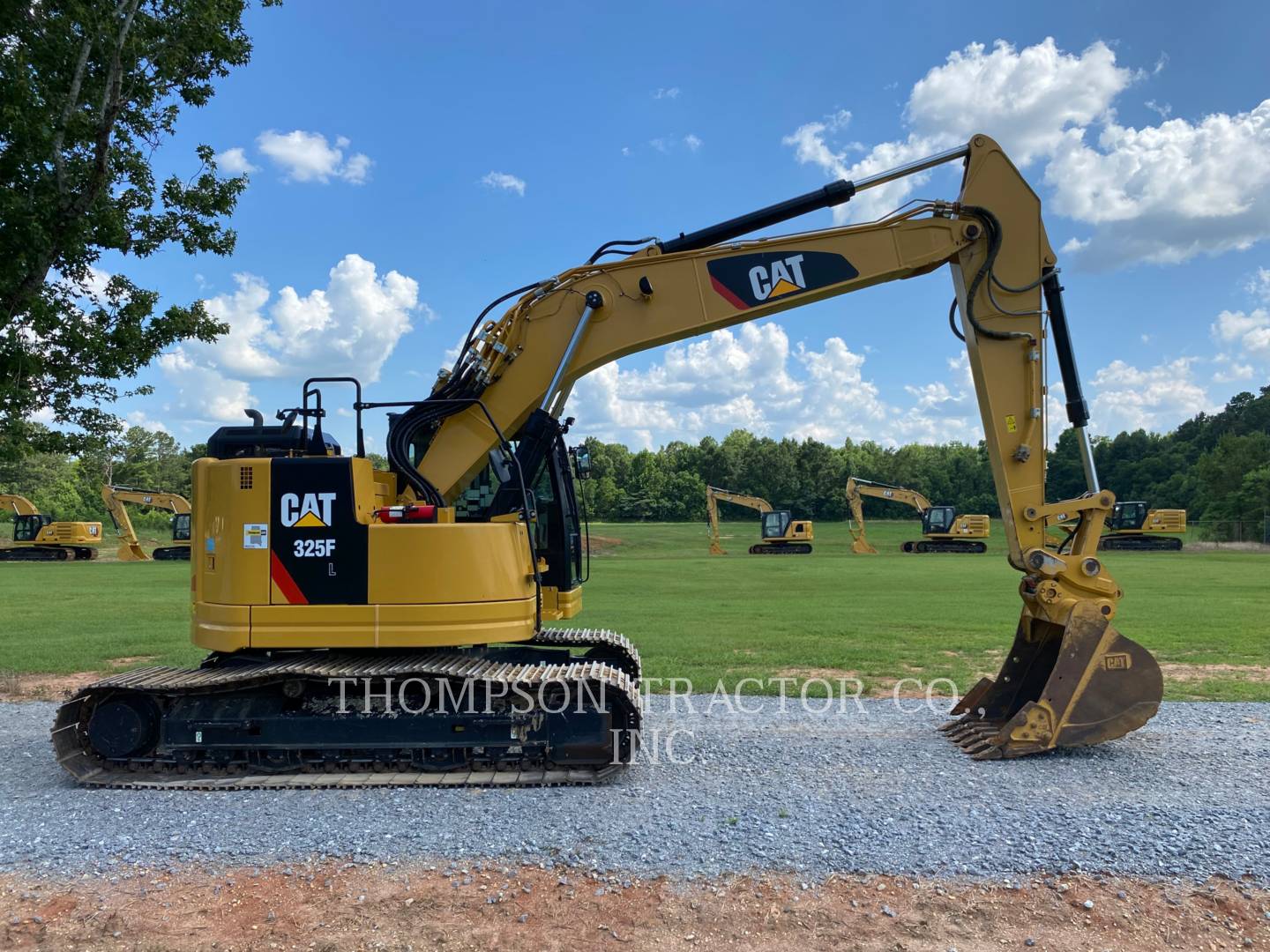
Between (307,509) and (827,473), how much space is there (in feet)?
296

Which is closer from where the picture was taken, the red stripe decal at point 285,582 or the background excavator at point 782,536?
the red stripe decal at point 285,582

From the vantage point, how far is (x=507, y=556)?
23.3 ft

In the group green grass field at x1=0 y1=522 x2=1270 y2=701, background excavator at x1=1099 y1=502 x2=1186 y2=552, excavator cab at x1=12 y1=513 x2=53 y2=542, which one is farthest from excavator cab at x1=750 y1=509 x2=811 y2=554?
excavator cab at x1=12 y1=513 x2=53 y2=542

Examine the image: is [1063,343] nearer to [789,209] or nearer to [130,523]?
[789,209]

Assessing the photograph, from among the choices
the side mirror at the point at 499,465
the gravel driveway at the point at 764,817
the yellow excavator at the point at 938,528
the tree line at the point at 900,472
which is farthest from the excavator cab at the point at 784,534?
the side mirror at the point at 499,465

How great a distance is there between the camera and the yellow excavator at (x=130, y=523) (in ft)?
149

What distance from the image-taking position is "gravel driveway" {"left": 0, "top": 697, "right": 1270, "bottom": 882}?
5164mm

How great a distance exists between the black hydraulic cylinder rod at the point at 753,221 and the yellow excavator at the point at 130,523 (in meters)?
45.4

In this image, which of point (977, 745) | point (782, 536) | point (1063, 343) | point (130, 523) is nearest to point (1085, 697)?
point (977, 745)

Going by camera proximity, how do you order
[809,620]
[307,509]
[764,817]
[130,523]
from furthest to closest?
[130,523] < [809,620] < [307,509] < [764,817]

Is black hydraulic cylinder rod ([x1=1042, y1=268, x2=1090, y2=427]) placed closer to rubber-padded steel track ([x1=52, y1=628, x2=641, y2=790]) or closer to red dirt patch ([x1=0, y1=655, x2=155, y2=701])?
rubber-padded steel track ([x1=52, y1=628, x2=641, y2=790])

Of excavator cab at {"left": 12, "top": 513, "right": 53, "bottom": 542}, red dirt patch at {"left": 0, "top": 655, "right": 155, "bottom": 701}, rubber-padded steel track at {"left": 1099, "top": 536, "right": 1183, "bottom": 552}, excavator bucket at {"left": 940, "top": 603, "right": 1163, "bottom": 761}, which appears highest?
excavator cab at {"left": 12, "top": 513, "right": 53, "bottom": 542}

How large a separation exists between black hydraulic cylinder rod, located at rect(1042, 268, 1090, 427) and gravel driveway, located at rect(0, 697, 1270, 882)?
315 cm

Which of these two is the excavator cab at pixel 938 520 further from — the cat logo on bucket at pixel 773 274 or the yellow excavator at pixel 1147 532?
the cat logo on bucket at pixel 773 274
